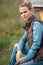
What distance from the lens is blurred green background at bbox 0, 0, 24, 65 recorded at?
8562 millimetres

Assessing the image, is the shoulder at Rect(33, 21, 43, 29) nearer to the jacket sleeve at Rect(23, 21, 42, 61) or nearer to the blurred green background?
the jacket sleeve at Rect(23, 21, 42, 61)

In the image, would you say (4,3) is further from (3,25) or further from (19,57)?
(19,57)

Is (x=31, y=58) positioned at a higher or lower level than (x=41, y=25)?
lower

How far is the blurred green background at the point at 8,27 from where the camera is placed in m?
8.56

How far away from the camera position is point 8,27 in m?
10.6

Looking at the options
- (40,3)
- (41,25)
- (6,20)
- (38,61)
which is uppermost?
(41,25)

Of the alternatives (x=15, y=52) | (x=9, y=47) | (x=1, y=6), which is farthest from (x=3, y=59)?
(x=1, y=6)

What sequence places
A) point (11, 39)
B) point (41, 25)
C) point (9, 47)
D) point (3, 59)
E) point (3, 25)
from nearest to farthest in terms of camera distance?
point (41, 25) < point (3, 59) < point (9, 47) < point (11, 39) < point (3, 25)

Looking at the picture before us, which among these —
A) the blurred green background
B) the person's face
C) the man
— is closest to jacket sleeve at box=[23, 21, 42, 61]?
the man

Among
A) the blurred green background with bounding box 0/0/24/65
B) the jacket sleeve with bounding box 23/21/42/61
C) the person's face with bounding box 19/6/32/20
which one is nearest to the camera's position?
the jacket sleeve with bounding box 23/21/42/61

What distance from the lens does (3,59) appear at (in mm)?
7727

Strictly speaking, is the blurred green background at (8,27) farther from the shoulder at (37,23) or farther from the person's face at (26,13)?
the shoulder at (37,23)

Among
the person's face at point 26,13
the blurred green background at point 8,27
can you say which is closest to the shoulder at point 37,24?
the person's face at point 26,13

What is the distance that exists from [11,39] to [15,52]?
4255 millimetres
